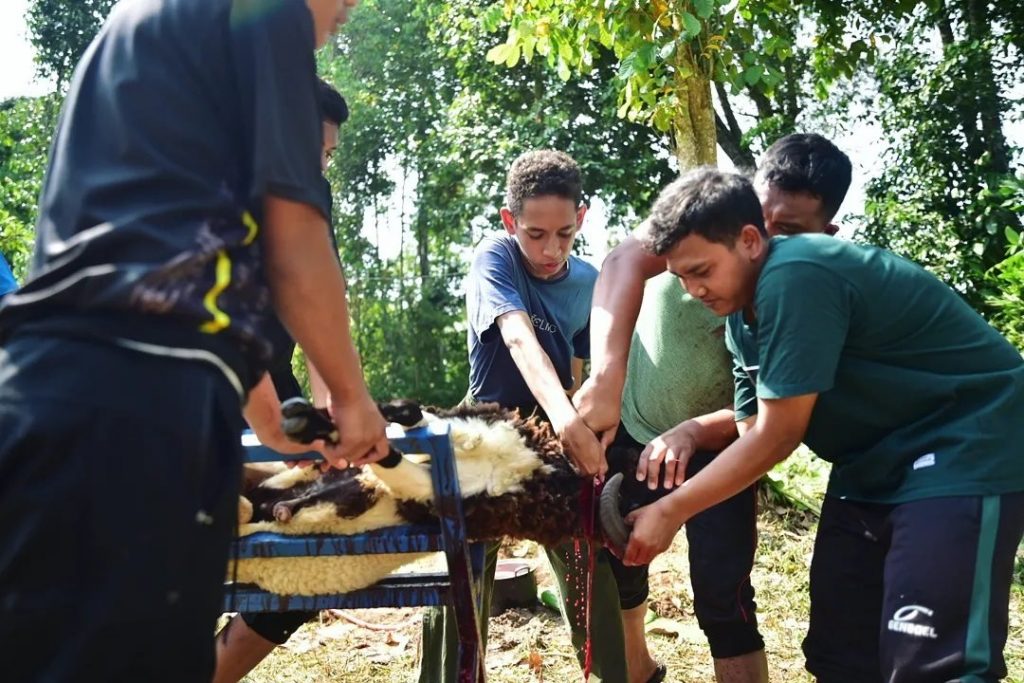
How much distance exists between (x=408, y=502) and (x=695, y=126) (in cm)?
531

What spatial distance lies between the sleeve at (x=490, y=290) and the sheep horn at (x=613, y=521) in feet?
3.07

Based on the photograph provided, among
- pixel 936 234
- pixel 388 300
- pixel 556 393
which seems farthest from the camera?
pixel 388 300

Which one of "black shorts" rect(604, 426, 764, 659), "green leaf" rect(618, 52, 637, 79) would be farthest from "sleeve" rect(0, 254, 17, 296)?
"green leaf" rect(618, 52, 637, 79)

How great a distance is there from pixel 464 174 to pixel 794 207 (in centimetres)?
1385

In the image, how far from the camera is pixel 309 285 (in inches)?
68.6

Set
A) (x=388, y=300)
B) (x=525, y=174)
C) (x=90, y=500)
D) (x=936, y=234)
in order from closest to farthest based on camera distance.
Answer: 1. (x=90, y=500)
2. (x=525, y=174)
3. (x=936, y=234)
4. (x=388, y=300)

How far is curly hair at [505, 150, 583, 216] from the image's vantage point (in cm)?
354

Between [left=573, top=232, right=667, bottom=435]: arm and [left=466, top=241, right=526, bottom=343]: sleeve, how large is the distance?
367mm

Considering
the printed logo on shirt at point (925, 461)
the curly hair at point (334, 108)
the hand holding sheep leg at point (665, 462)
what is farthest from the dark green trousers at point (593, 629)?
the curly hair at point (334, 108)

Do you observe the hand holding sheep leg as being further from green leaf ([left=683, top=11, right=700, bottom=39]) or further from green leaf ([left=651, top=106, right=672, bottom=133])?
green leaf ([left=651, top=106, right=672, bottom=133])

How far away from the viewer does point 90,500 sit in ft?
4.81

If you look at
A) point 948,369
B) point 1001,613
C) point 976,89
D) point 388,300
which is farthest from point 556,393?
point 388,300

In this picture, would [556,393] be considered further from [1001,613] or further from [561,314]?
[1001,613]

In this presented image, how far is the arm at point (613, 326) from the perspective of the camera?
299 centimetres
